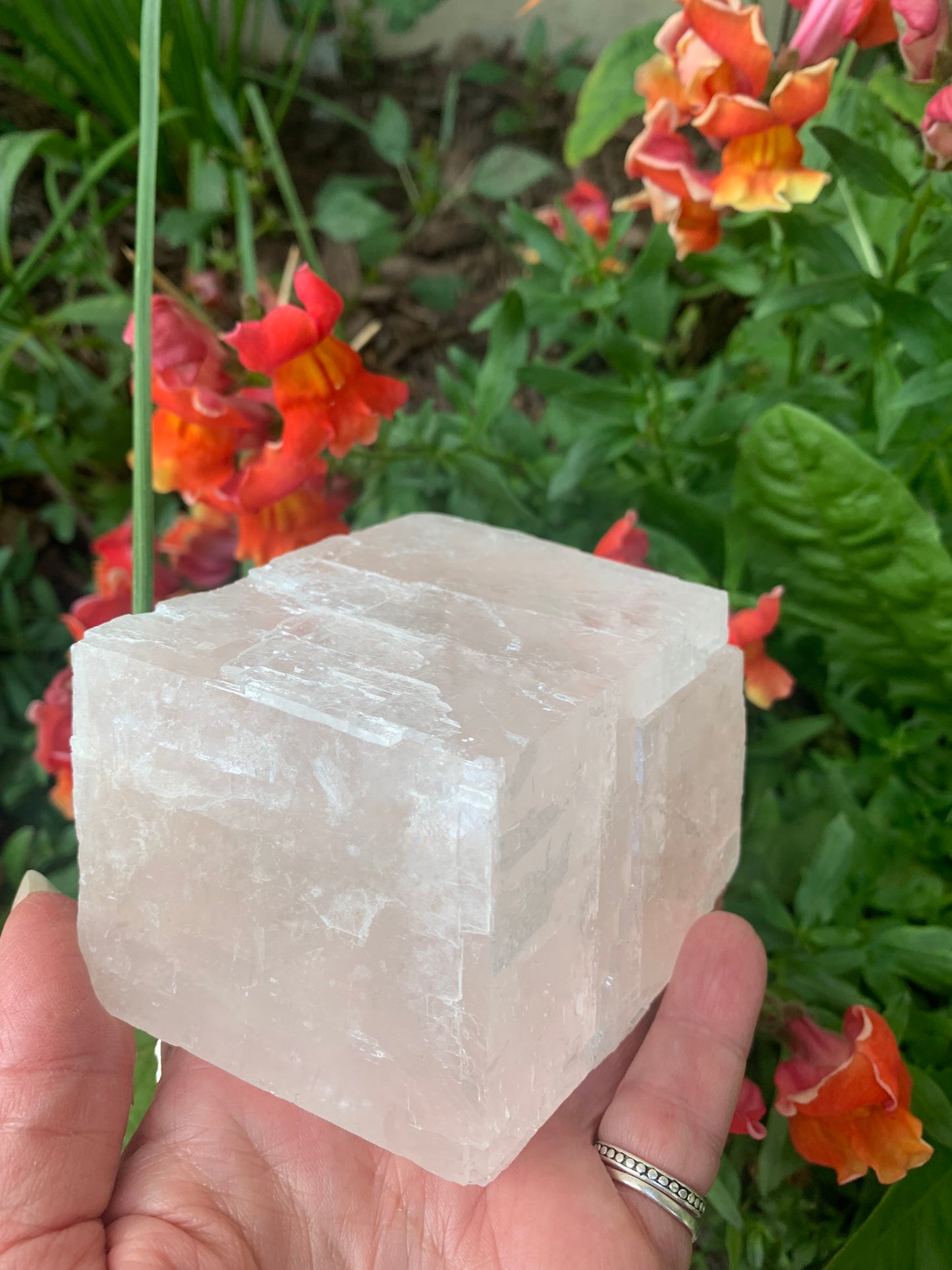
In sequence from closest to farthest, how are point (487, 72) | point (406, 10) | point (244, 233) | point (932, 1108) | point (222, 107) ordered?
point (932, 1108), point (244, 233), point (222, 107), point (406, 10), point (487, 72)

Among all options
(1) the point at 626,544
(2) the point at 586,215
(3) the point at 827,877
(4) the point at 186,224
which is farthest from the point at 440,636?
(4) the point at 186,224

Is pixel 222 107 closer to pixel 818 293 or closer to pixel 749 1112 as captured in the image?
pixel 818 293

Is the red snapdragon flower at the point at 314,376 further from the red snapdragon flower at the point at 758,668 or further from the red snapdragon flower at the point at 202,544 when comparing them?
the red snapdragon flower at the point at 758,668

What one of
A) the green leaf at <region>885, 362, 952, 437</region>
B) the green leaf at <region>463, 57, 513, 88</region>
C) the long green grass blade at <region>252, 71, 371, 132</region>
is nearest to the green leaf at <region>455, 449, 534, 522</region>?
the green leaf at <region>885, 362, 952, 437</region>

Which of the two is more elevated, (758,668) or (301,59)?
(301,59)

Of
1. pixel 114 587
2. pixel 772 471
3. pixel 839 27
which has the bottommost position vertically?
pixel 114 587

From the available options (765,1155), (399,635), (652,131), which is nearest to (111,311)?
(652,131)

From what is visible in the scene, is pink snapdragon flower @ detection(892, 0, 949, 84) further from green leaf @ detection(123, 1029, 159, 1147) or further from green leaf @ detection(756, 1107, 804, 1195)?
green leaf @ detection(123, 1029, 159, 1147)

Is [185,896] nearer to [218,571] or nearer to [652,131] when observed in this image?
[218,571]
